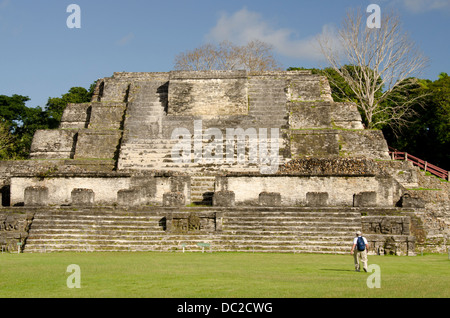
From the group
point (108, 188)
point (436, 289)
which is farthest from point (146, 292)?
point (108, 188)

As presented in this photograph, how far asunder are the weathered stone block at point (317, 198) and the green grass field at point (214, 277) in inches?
136

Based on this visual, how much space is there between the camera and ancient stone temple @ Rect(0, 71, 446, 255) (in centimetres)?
1420

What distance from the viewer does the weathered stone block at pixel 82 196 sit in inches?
625

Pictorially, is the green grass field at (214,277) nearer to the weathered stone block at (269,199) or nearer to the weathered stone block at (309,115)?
the weathered stone block at (269,199)

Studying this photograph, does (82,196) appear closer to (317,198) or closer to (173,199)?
(173,199)

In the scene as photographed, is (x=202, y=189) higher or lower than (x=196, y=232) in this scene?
higher

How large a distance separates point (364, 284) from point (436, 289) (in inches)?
36.0

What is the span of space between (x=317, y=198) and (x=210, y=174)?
408 cm

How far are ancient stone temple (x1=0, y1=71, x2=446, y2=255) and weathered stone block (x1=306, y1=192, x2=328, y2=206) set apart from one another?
27mm

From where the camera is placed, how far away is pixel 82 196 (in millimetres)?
Answer: 15906

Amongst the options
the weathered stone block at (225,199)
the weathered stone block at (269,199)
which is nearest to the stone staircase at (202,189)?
the weathered stone block at (225,199)

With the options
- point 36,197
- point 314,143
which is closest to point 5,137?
point 36,197

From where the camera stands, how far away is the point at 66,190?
673 inches

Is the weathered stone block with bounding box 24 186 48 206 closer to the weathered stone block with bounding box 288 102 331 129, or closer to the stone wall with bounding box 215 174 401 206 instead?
the stone wall with bounding box 215 174 401 206
